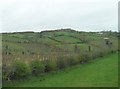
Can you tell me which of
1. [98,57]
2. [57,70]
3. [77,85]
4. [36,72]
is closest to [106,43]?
[98,57]

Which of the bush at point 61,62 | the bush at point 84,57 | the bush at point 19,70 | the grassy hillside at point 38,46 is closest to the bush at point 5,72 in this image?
the bush at point 19,70

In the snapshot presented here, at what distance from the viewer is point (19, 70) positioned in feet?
91.1

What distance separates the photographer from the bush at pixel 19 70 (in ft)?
89.0

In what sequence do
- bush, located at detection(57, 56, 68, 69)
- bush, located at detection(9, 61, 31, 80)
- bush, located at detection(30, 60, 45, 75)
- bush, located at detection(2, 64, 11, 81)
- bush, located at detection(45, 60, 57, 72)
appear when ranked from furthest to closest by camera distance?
bush, located at detection(57, 56, 68, 69)
bush, located at detection(45, 60, 57, 72)
bush, located at detection(30, 60, 45, 75)
bush, located at detection(9, 61, 31, 80)
bush, located at detection(2, 64, 11, 81)

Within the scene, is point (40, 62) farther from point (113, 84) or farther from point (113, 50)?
point (113, 50)

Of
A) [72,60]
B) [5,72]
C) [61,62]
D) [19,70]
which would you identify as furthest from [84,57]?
[5,72]

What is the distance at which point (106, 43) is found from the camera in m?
74.9

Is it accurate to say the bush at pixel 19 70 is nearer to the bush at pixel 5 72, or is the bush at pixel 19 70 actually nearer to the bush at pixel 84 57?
the bush at pixel 5 72

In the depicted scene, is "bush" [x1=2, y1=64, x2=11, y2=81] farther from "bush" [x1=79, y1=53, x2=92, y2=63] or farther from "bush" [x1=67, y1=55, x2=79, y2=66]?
"bush" [x1=79, y1=53, x2=92, y2=63]

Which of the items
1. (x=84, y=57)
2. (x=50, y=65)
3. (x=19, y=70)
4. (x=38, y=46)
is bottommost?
(x=84, y=57)

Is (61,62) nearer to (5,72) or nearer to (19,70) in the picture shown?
(19,70)

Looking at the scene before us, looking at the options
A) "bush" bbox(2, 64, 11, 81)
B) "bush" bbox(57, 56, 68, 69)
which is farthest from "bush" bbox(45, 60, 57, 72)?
"bush" bbox(2, 64, 11, 81)

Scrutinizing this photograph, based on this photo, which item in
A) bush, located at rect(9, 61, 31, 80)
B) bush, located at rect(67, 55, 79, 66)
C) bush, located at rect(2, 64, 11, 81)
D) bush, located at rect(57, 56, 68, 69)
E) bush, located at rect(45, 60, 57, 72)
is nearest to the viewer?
bush, located at rect(2, 64, 11, 81)

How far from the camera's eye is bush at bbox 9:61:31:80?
27.1 metres
